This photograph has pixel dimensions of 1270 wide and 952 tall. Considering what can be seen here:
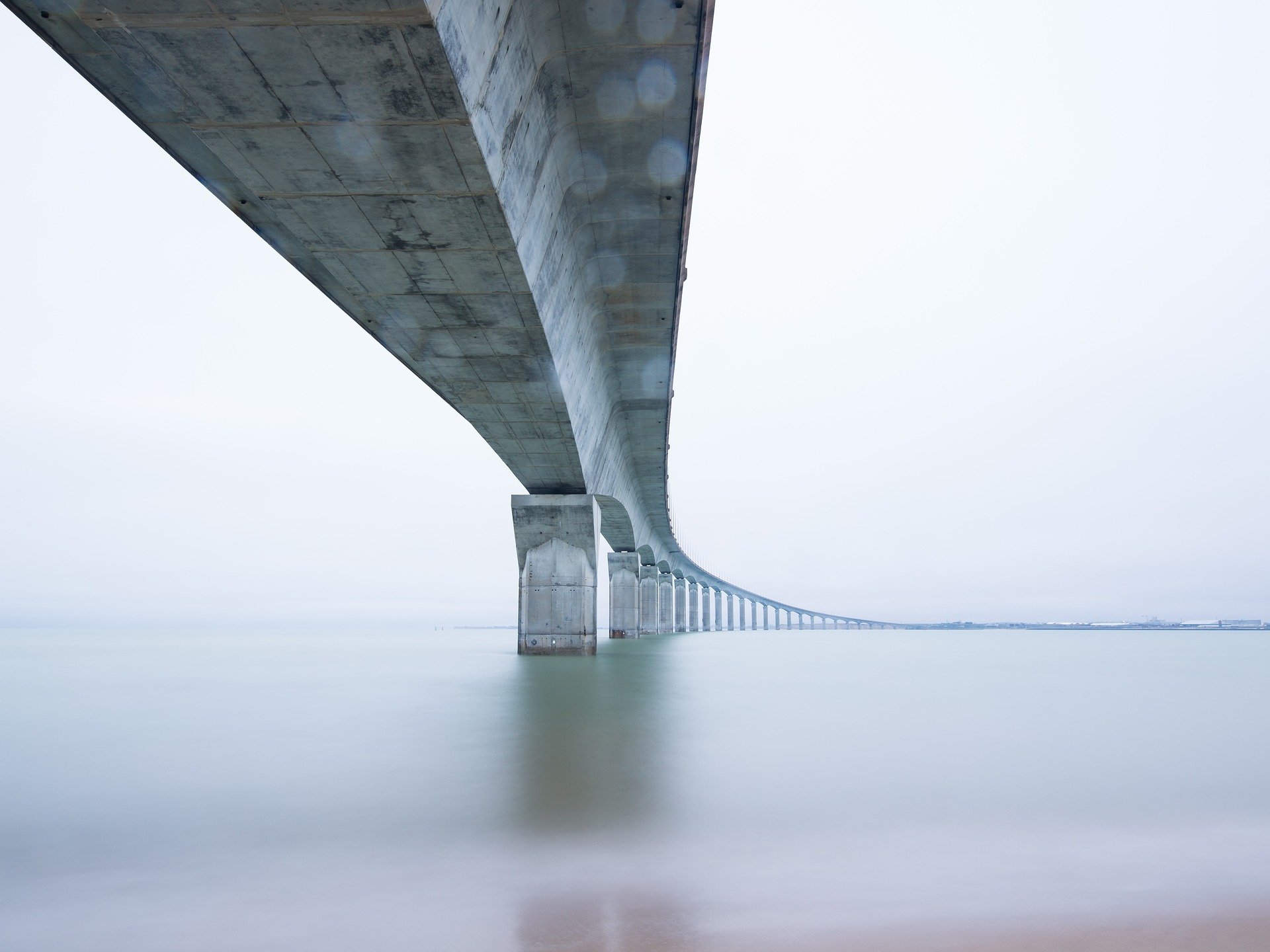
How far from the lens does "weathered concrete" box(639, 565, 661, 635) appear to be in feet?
237

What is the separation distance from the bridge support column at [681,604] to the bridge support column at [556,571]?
63468 millimetres

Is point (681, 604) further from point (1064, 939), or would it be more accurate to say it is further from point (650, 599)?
point (1064, 939)

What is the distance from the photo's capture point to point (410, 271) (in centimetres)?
1331

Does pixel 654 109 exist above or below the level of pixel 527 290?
above

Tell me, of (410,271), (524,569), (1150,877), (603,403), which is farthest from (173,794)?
(524,569)

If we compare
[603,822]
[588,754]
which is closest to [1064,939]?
[603,822]

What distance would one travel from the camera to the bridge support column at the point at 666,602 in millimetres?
77375

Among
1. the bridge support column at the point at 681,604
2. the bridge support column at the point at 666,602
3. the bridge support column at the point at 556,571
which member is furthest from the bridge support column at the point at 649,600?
the bridge support column at the point at 556,571

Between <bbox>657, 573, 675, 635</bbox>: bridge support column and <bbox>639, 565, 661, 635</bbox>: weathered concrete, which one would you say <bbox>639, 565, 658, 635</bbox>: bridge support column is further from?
<bbox>657, 573, 675, 635</bbox>: bridge support column

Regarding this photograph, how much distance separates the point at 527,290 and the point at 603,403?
10.9 meters

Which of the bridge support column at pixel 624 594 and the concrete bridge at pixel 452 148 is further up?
the concrete bridge at pixel 452 148

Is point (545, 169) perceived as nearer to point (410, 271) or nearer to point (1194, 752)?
point (410, 271)

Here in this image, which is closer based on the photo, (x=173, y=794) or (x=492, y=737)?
(x=173, y=794)

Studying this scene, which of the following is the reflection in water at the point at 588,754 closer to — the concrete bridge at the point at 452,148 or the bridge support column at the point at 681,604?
the concrete bridge at the point at 452,148
